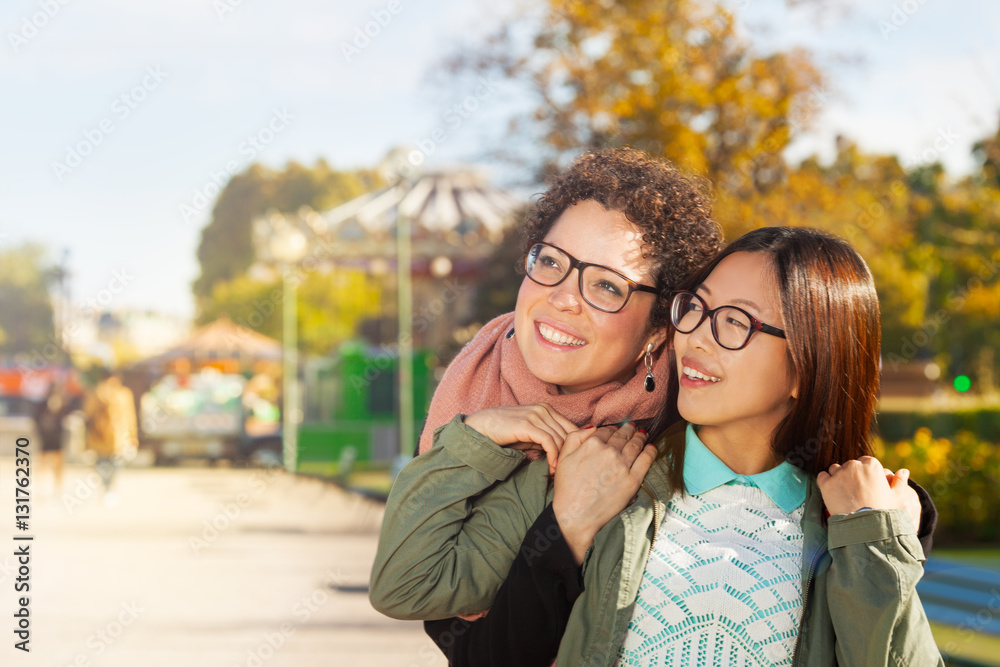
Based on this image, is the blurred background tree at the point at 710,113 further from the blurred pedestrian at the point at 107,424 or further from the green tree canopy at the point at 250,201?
the green tree canopy at the point at 250,201

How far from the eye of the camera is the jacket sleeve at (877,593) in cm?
177

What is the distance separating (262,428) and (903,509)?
22.9m

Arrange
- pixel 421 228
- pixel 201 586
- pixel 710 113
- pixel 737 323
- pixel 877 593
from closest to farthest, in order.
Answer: pixel 877 593
pixel 737 323
pixel 201 586
pixel 710 113
pixel 421 228

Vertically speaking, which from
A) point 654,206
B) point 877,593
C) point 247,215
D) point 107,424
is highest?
point 247,215

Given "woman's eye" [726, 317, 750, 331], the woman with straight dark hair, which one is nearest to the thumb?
the woman with straight dark hair

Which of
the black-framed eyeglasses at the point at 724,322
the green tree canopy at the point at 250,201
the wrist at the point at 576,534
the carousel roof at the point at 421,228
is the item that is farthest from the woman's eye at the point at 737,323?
the green tree canopy at the point at 250,201

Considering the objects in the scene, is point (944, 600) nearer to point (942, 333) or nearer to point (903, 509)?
point (903, 509)

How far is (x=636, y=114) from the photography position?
12.1 meters

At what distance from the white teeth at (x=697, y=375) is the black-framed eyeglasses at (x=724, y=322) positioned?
0.08 m

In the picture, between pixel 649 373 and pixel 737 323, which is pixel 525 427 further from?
pixel 737 323

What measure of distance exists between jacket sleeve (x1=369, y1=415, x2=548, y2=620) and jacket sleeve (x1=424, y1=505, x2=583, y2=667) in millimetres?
60

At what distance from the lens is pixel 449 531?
6.60ft

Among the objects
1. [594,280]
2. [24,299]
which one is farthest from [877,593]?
[24,299]

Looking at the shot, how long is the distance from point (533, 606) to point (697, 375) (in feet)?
1.95
